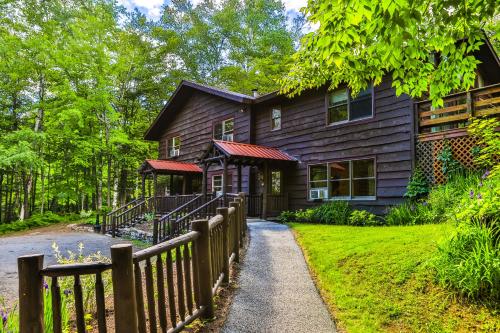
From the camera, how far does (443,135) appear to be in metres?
9.70

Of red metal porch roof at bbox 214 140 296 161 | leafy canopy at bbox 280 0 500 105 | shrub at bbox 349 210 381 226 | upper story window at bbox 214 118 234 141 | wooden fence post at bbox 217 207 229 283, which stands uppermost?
upper story window at bbox 214 118 234 141

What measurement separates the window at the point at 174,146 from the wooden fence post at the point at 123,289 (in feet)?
62.6

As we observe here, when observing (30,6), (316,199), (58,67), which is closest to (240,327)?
(316,199)

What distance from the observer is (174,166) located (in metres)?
18.4

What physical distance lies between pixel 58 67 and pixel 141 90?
729cm

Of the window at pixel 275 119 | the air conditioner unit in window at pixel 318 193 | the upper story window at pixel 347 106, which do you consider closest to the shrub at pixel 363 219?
the air conditioner unit in window at pixel 318 193

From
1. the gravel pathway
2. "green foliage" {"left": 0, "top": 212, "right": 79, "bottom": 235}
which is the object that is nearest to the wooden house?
the gravel pathway

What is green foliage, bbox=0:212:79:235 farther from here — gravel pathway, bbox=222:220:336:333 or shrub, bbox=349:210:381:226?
shrub, bbox=349:210:381:226

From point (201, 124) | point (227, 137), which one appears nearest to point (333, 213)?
point (227, 137)

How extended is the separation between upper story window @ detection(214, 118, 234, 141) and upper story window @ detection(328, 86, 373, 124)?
5.95 m

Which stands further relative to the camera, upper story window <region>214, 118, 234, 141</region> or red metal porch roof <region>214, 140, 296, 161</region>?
upper story window <region>214, 118, 234, 141</region>

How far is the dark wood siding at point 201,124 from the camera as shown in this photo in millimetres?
16719

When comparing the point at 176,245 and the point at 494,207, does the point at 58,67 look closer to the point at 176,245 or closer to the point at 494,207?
the point at 176,245

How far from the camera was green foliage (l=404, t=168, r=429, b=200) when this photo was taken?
988 cm
